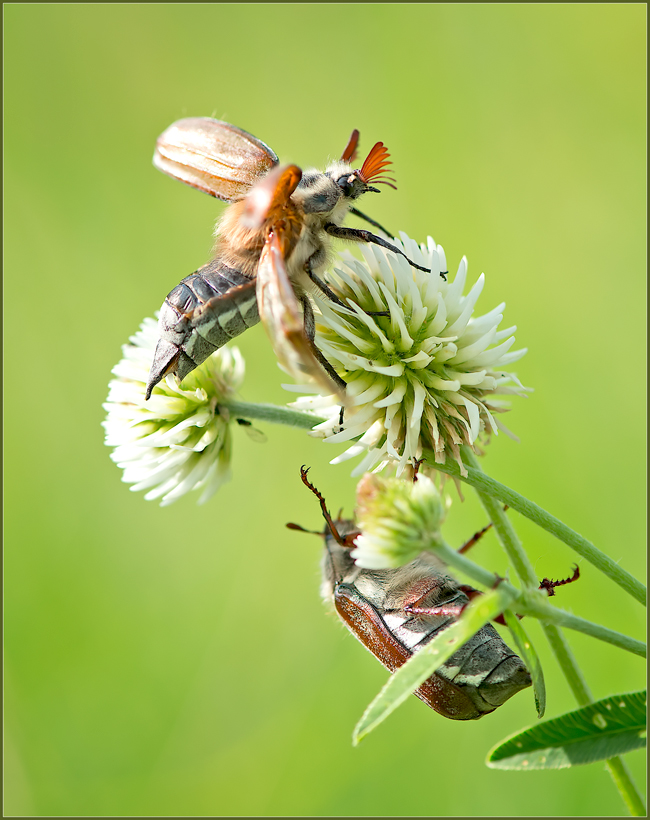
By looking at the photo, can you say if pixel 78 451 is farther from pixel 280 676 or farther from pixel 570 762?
pixel 570 762

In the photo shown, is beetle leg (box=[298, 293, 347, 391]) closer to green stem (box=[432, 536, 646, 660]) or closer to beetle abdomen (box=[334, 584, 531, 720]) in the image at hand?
green stem (box=[432, 536, 646, 660])

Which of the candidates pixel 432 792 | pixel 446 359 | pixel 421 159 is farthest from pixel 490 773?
pixel 421 159

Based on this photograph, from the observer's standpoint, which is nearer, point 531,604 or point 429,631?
point 531,604

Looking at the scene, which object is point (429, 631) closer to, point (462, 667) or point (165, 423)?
point (462, 667)

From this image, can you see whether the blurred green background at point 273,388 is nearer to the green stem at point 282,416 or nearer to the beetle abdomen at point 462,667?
the beetle abdomen at point 462,667

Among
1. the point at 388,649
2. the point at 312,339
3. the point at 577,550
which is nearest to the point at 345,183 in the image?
the point at 312,339

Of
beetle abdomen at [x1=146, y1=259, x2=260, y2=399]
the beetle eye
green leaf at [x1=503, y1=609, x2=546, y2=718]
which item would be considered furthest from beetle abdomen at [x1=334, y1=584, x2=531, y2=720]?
the beetle eye
